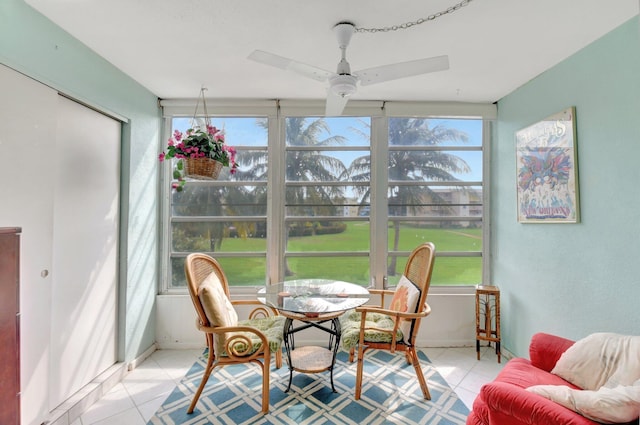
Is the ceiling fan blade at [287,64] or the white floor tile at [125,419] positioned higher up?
the ceiling fan blade at [287,64]

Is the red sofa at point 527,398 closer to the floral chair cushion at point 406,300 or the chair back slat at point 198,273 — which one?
the floral chair cushion at point 406,300

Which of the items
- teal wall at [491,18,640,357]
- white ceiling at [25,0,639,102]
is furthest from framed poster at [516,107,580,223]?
white ceiling at [25,0,639,102]

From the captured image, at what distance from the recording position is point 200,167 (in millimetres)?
2422

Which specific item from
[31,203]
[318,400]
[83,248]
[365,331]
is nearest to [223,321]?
[318,400]

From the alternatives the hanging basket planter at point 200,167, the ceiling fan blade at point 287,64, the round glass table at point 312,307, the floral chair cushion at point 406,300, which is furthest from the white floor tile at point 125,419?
the ceiling fan blade at point 287,64

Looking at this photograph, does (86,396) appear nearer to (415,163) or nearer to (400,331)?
(400,331)

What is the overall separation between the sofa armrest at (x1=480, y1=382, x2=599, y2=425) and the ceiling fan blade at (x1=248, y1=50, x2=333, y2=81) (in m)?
1.89

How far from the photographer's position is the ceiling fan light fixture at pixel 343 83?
1.69 meters

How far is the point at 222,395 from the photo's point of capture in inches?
87.6

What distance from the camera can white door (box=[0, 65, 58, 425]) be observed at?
156 cm

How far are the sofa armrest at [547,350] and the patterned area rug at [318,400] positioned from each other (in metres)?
0.60

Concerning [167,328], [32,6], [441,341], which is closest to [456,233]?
[441,341]

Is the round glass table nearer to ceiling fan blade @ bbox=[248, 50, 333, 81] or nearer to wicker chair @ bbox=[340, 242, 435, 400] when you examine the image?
wicker chair @ bbox=[340, 242, 435, 400]

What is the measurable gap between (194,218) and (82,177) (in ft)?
3.69
